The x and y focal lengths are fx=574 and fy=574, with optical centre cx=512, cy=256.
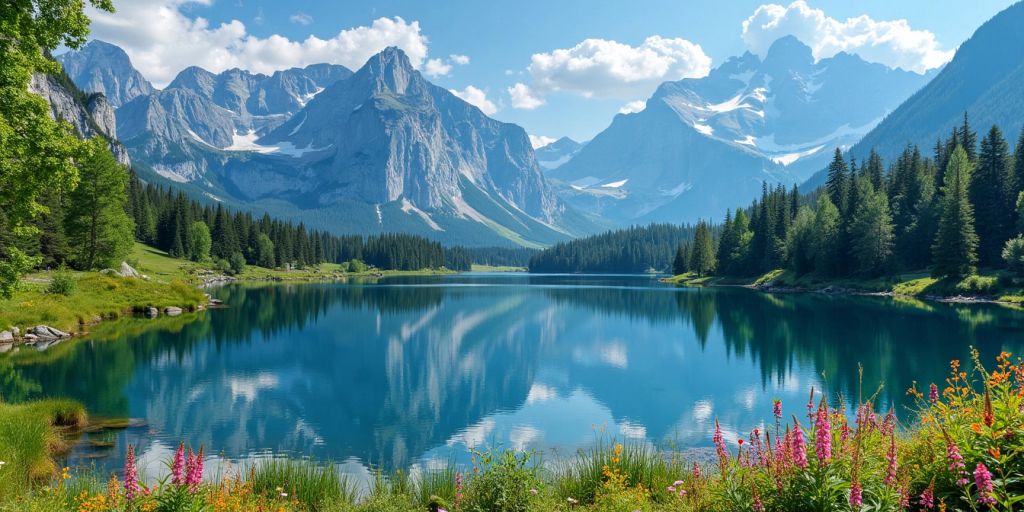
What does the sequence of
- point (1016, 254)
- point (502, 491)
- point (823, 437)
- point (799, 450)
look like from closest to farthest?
point (823, 437), point (799, 450), point (502, 491), point (1016, 254)

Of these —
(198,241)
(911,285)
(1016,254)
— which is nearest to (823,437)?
(1016,254)

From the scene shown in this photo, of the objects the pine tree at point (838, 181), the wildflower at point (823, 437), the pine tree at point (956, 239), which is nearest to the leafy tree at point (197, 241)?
the pine tree at point (838, 181)

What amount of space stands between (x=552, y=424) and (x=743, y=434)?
785cm

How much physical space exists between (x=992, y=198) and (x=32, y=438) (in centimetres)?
11071

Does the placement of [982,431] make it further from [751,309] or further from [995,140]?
[995,140]

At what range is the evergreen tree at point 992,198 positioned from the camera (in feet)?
270

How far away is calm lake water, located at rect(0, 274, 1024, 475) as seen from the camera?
22.9 metres

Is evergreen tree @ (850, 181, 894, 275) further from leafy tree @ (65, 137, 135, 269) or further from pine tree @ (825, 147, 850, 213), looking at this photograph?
leafy tree @ (65, 137, 135, 269)

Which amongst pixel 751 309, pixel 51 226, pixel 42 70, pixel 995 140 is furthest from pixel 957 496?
pixel 995 140

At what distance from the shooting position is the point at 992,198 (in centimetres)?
8556

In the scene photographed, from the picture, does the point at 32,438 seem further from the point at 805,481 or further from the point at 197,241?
the point at 197,241

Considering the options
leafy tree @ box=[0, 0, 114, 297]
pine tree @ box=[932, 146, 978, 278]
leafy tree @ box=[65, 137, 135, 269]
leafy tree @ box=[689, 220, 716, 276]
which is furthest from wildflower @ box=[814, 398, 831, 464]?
leafy tree @ box=[689, 220, 716, 276]

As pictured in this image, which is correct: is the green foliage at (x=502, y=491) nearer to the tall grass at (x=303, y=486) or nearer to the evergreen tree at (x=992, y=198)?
the tall grass at (x=303, y=486)

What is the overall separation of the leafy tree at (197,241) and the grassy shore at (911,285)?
121 metres
